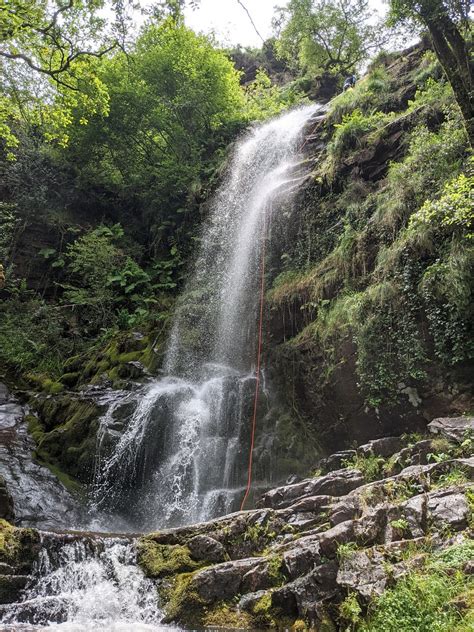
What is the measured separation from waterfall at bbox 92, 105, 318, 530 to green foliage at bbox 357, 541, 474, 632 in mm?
4836

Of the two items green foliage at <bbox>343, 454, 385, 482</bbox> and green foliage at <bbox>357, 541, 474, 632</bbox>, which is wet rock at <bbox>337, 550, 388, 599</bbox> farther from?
green foliage at <bbox>343, 454, 385, 482</bbox>

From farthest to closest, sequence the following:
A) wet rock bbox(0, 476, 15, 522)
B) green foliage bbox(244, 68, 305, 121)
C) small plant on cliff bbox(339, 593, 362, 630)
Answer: green foliage bbox(244, 68, 305, 121) → wet rock bbox(0, 476, 15, 522) → small plant on cliff bbox(339, 593, 362, 630)

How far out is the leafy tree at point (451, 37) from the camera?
7.69 metres

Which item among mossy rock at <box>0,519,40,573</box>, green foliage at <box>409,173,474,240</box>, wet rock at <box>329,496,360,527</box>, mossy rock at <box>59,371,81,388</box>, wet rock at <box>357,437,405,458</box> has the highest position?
green foliage at <box>409,173,474,240</box>

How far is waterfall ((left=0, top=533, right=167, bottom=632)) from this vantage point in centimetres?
440

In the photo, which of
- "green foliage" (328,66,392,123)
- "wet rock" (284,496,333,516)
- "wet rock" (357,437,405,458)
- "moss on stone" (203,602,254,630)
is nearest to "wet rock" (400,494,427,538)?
"wet rock" (284,496,333,516)

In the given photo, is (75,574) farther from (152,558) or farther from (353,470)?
(353,470)

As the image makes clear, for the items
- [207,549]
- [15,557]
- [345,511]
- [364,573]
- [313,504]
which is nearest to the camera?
[364,573]

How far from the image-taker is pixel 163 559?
5340 millimetres

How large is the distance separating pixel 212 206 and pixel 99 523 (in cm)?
1080

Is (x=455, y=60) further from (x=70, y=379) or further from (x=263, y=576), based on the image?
(x=70, y=379)

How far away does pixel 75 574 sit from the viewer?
522 centimetres

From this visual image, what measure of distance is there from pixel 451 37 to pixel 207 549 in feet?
30.0

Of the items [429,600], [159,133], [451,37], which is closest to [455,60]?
[451,37]
